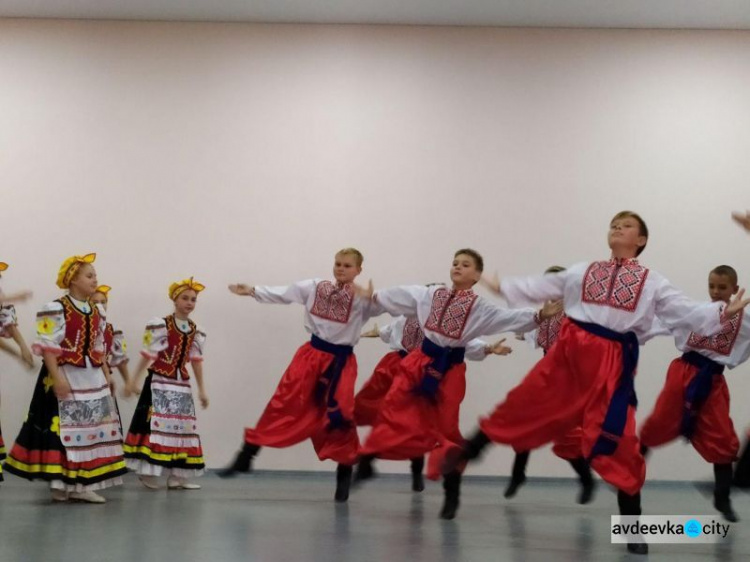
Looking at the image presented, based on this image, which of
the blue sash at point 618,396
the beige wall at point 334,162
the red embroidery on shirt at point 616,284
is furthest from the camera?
the beige wall at point 334,162

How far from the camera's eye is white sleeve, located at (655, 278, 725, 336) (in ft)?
12.1

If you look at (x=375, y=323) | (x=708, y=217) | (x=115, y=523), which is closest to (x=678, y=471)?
(x=708, y=217)

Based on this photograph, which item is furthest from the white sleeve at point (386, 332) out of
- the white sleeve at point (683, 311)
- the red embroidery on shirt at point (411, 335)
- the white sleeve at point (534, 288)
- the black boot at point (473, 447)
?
the white sleeve at point (683, 311)

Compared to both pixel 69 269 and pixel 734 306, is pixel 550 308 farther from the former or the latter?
pixel 69 269

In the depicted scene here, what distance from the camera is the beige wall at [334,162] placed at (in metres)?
6.65

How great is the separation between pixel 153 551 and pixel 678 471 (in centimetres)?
432

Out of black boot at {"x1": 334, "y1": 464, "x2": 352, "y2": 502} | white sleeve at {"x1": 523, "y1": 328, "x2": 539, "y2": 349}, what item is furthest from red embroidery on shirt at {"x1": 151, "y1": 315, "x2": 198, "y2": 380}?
white sleeve at {"x1": 523, "y1": 328, "x2": 539, "y2": 349}

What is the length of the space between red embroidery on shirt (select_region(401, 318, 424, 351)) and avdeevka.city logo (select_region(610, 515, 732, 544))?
6.23 ft

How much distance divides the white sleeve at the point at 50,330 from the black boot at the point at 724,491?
3.24m

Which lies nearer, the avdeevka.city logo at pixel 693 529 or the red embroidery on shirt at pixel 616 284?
the red embroidery on shirt at pixel 616 284

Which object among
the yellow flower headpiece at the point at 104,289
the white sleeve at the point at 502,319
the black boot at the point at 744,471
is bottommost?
the black boot at the point at 744,471

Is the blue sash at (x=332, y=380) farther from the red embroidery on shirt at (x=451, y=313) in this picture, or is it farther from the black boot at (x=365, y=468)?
the red embroidery on shirt at (x=451, y=313)

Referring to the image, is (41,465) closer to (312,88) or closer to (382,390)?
(382,390)

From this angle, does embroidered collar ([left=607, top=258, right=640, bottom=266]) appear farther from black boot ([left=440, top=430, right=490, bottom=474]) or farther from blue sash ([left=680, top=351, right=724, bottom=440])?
blue sash ([left=680, top=351, right=724, bottom=440])
